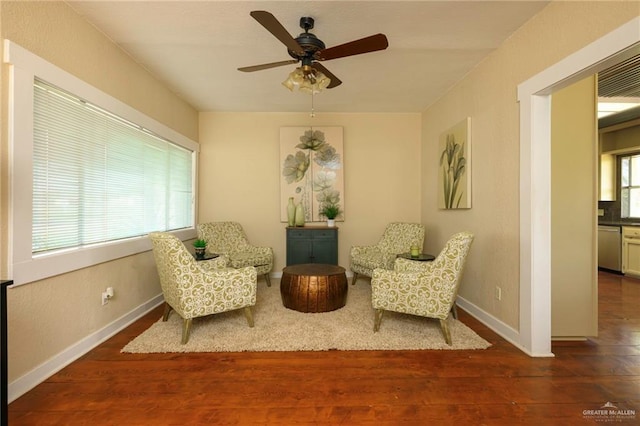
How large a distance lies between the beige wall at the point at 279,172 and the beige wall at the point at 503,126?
4.09ft

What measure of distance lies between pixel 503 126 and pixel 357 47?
159 centimetres

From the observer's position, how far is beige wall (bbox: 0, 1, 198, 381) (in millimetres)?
1741

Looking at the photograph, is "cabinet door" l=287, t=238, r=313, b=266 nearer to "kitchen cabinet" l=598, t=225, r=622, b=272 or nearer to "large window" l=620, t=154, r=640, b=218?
"kitchen cabinet" l=598, t=225, r=622, b=272

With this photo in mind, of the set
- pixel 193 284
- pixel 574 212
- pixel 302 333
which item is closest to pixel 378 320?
pixel 302 333

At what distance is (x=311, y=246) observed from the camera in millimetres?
4246

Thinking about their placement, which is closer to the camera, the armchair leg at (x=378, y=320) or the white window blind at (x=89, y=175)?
the white window blind at (x=89, y=175)

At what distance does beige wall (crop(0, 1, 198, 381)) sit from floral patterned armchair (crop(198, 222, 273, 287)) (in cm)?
100

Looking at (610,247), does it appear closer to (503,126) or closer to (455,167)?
(455,167)

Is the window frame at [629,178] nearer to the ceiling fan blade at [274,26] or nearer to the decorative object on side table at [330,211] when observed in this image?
the decorative object on side table at [330,211]

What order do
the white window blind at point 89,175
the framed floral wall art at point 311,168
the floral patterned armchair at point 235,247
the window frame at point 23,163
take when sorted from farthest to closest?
the framed floral wall art at point 311,168 → the floral patterned armchair at point 235,247 → the white window blind at point 89,175 → the window frame at point 23,163

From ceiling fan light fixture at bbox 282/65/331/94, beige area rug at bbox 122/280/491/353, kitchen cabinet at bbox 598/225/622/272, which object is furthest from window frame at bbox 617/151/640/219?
ceiling fan light fixture at bbox 282/65/331/94

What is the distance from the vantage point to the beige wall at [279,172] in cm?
465

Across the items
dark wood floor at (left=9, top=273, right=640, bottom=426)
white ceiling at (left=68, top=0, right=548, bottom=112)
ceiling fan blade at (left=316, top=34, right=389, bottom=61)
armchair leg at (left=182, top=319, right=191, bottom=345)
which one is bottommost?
dark wood floor at (left=9, top=273, right=640, bottom=426)

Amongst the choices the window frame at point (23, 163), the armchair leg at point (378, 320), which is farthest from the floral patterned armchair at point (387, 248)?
the window frame at point (23, 163)
